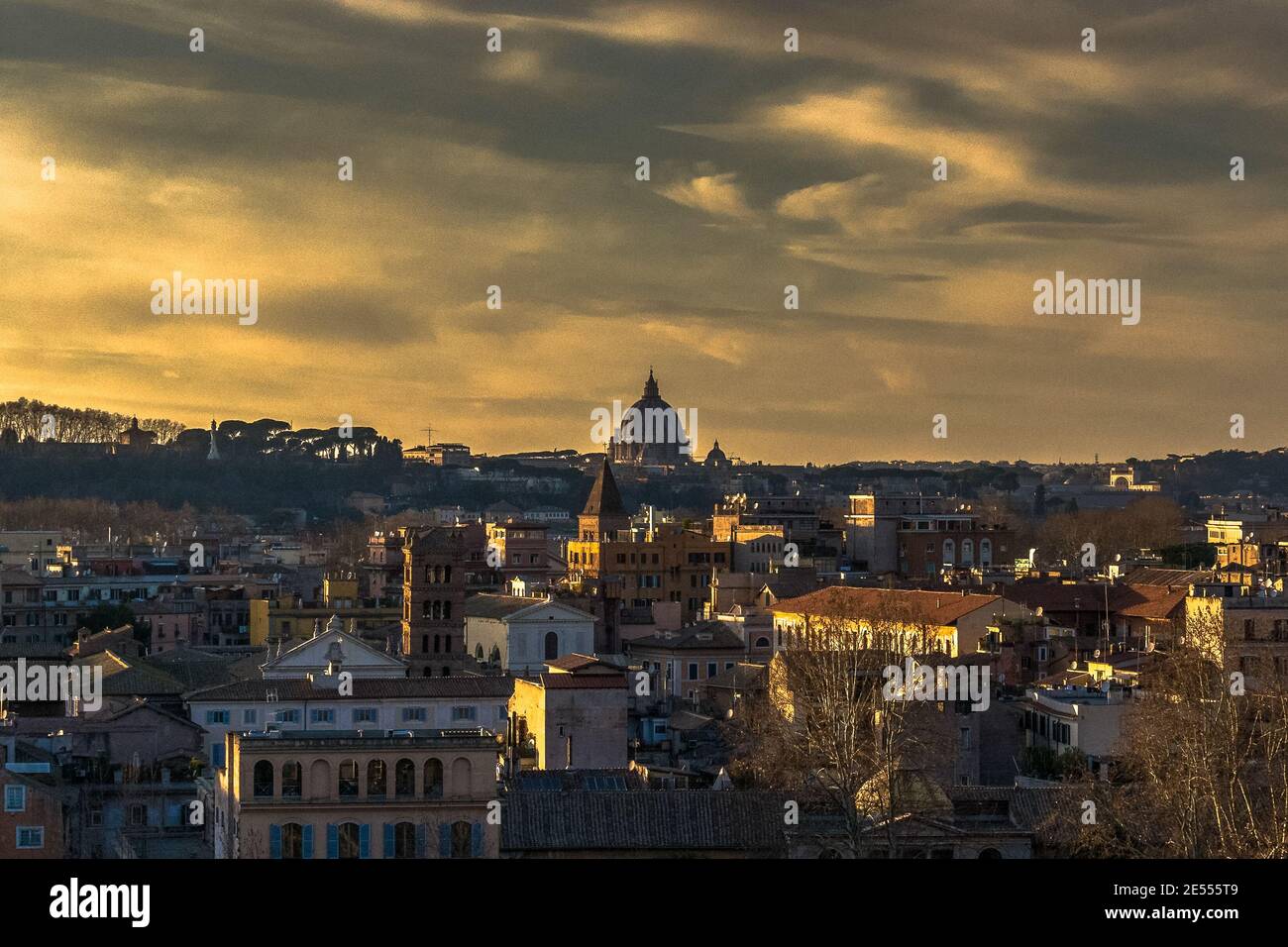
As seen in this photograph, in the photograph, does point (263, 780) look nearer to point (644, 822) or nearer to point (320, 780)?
point (320, 780)

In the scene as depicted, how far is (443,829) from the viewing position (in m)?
13.2

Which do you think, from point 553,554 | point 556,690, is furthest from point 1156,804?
point 553,554

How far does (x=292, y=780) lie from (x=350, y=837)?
0.52 meters

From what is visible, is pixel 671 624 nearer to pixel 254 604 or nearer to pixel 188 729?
pixel 254 604

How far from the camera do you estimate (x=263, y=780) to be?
13.2m

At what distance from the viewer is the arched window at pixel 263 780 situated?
13.2 metres

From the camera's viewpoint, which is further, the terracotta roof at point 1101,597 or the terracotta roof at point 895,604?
the terracotta roof at point 1101,597

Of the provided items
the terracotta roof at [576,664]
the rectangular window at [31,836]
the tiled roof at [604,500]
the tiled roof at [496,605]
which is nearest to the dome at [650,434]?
the tiled roof at [604,500]

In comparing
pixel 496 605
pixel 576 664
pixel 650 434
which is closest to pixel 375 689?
pixel 576 664

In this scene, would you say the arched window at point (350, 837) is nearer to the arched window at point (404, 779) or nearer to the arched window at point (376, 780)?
the arched window at point (376, 780)

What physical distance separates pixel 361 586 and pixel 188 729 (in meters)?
20.1

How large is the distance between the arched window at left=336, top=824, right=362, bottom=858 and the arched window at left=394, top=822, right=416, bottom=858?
0.78ft

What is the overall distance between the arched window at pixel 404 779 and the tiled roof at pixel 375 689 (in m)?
6.64

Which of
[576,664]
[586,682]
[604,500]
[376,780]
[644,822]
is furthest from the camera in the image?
[604,500]
